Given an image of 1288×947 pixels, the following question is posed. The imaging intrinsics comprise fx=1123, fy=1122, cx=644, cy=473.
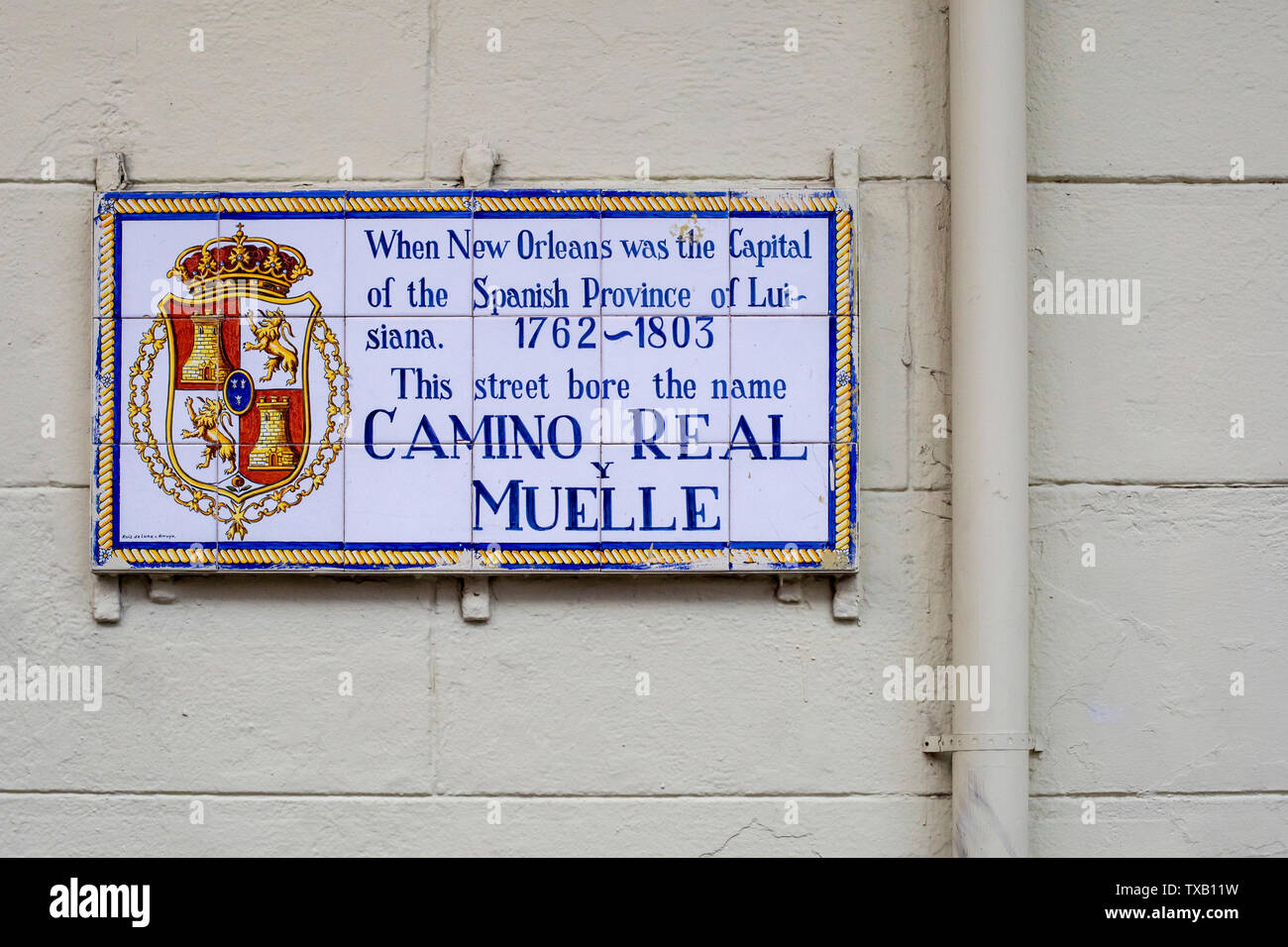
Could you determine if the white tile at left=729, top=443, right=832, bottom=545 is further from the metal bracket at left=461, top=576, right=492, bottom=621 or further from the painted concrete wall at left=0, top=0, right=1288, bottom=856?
the metal bracket at left=461, top=576, right=492, bottom=621

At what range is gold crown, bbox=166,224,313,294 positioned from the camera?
10.8ft

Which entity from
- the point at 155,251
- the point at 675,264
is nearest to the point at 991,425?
the point at 675,264

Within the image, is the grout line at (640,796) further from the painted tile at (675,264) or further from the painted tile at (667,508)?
the painted tile at (675,264)

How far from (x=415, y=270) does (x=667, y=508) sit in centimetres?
101

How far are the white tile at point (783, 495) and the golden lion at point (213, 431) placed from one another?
146 cm

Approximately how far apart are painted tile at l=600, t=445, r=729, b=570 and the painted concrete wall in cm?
13

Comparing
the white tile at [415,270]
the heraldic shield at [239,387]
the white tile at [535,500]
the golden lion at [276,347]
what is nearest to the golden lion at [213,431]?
the heraldic shield at [239,387]

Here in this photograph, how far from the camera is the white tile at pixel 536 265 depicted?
328 cm

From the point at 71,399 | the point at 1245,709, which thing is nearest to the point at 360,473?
the point at 71,399

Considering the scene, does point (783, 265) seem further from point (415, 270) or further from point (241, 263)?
point (241, 263)

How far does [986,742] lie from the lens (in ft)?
10.3

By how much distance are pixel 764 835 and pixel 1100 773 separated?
3.27 ft
